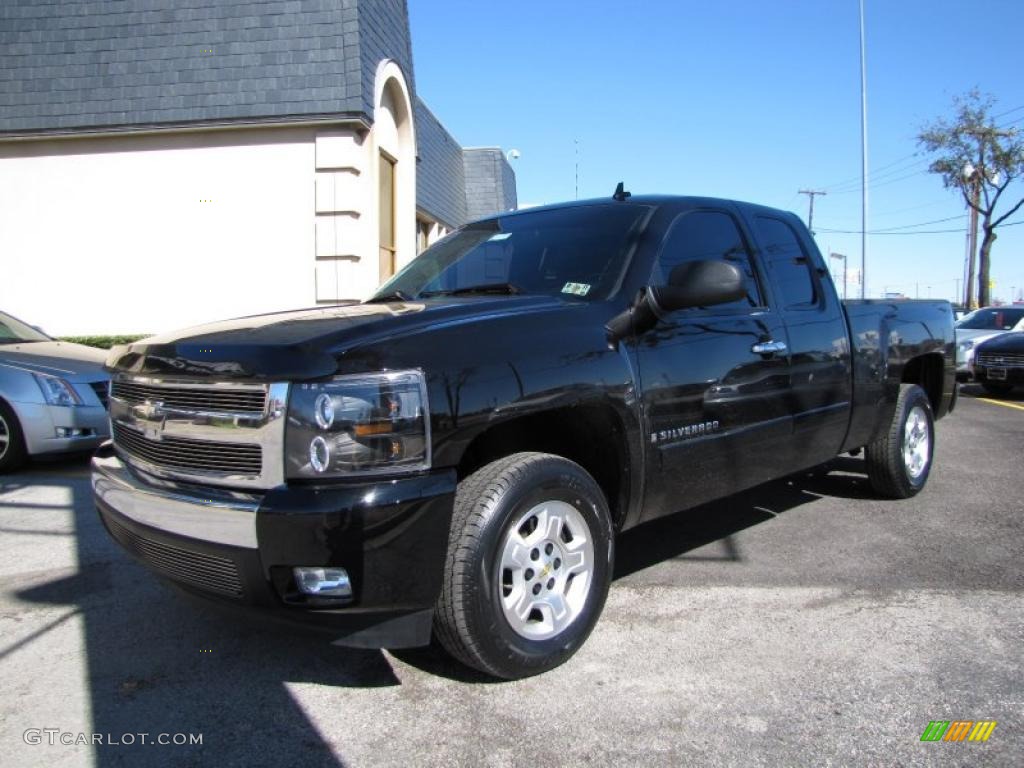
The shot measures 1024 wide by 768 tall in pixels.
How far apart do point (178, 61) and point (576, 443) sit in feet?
36.4

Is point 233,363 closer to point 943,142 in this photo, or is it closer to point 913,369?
point 913,369

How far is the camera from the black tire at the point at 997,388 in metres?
12.8

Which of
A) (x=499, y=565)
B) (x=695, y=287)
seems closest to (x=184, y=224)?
(x=695, y=287)

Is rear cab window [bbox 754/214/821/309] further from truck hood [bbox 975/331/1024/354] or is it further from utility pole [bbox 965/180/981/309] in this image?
utility pole [bbox 965/180/981/309]

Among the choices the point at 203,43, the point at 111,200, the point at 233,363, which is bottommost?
the point at 233,363

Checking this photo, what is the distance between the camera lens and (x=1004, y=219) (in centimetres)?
2939

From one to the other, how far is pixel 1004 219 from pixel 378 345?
109 feet

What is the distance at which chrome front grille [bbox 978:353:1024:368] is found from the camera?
12.5 metres

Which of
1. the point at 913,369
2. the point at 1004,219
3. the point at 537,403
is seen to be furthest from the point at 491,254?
the point at 1004,219

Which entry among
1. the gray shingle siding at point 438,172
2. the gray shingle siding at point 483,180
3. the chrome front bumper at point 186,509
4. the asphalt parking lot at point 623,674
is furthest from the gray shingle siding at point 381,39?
the chrome front bumper at point 186,509

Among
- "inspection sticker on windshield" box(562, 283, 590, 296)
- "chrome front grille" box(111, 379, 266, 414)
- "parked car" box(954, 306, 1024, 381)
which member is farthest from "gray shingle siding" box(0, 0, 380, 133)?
"parked car" box(954, 306, 1024, 381)

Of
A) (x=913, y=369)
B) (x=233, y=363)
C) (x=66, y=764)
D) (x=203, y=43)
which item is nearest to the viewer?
(x=66, y=764)

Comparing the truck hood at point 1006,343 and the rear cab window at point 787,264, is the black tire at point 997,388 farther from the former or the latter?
the rear cab window at point 787,264

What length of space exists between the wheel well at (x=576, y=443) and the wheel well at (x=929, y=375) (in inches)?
138
